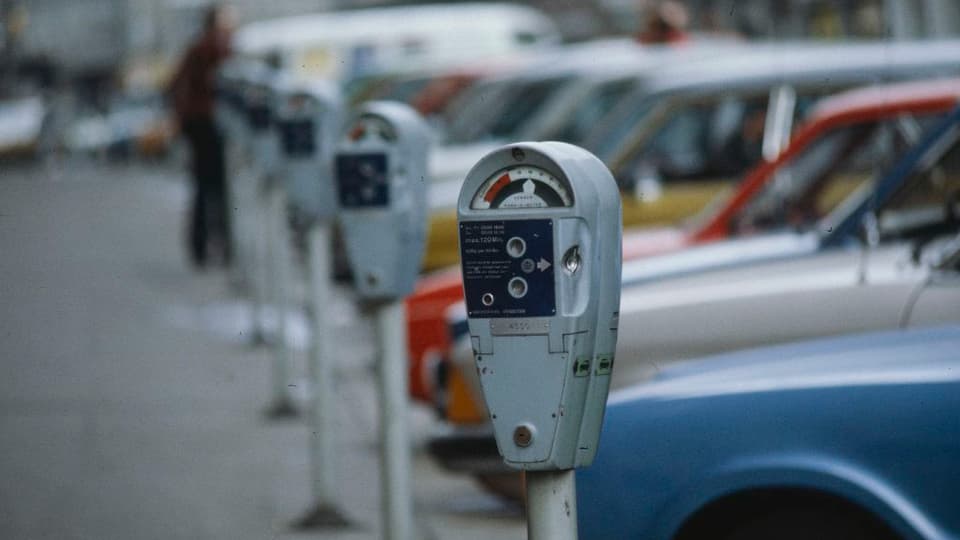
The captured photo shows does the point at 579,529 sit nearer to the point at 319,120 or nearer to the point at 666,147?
the point at 319,120

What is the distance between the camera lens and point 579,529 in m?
4.25

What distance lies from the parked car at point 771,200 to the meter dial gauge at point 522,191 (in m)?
3.37

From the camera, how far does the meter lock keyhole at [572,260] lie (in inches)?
138

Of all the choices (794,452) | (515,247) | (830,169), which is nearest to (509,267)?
(515,247)

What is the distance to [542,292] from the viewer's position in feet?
11.5

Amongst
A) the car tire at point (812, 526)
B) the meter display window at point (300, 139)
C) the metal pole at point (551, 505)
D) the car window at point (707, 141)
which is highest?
the car window at point (707, 141)

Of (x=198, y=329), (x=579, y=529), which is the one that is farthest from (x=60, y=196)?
(x=579, y=529)

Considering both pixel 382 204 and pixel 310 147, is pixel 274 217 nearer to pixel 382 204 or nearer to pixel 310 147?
pixel 310 147

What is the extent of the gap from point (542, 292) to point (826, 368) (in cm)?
95

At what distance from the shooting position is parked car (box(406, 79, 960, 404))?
23.7ft

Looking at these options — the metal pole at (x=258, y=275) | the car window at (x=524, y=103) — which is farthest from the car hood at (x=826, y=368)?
the car window at (x=524, y=103)

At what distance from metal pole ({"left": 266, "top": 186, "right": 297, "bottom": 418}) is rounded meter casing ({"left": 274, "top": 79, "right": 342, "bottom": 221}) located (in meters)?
1.11

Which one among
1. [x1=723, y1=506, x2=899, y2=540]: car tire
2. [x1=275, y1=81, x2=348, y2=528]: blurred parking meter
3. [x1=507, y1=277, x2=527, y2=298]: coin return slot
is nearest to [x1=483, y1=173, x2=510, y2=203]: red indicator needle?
[x1=507, y1=277, x2=527, y2=298]: coin return slot

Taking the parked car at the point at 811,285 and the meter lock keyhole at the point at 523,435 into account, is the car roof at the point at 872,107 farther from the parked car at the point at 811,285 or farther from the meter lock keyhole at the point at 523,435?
the meter lock keyhole at the point at 523,435
